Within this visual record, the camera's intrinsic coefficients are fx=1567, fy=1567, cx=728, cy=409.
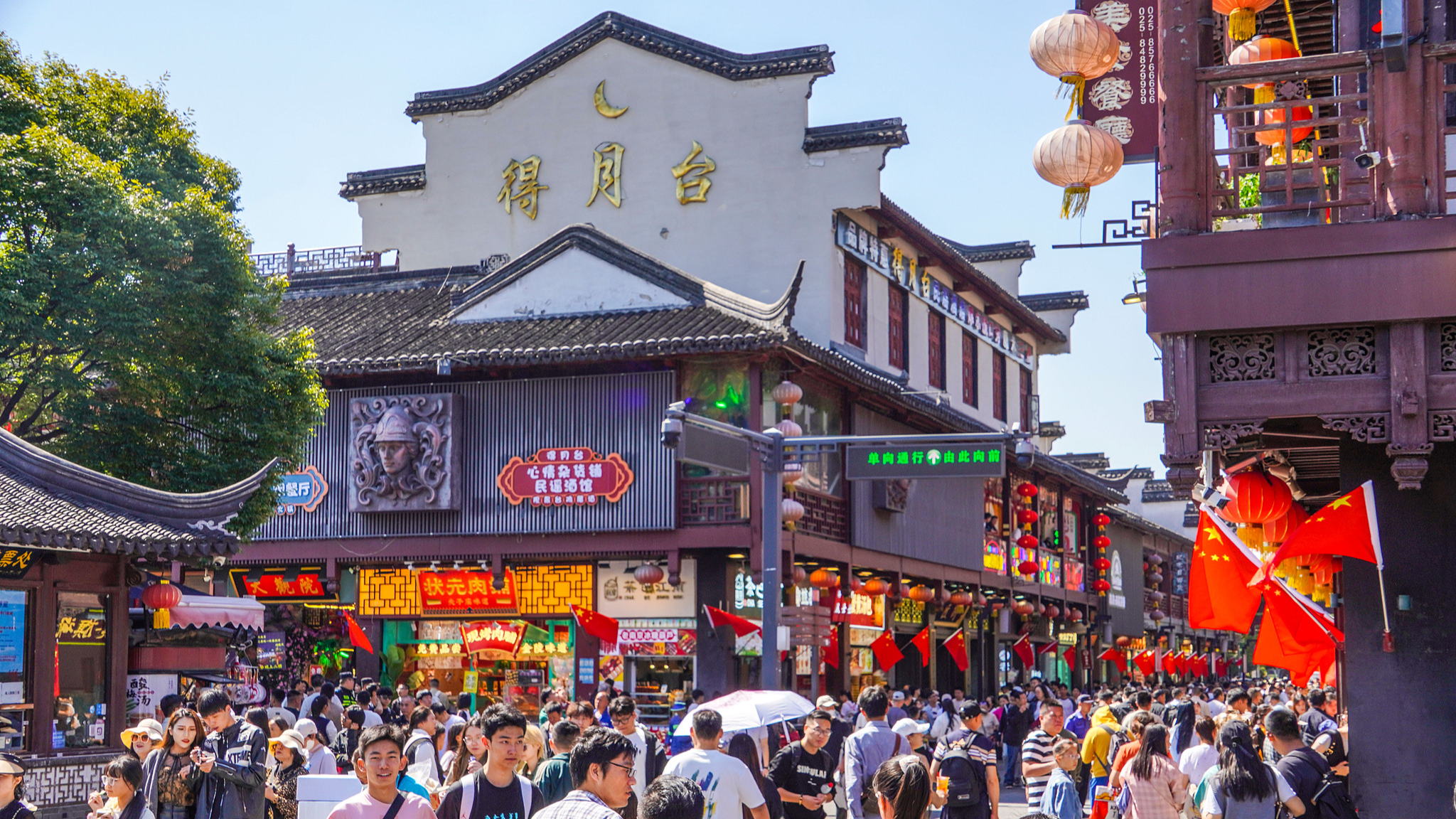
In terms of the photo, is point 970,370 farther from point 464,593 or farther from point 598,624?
point 598,624

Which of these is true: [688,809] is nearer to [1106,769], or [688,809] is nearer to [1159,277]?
[1159,277]

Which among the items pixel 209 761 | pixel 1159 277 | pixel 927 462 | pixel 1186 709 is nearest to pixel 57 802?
pixel 209 761

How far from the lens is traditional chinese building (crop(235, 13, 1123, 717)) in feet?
85.1

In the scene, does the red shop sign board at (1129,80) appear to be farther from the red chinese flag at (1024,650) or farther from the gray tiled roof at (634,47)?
the red chinese flag at (1024,650)

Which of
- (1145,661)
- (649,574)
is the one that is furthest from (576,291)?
(1145,661)

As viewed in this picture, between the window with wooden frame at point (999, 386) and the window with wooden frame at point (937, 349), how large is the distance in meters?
4.26

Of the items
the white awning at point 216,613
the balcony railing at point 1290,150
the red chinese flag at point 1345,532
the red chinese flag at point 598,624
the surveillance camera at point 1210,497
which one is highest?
the balcony railing at point 1290,150

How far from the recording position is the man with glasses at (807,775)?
1148 cm

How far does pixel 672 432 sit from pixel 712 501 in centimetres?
747

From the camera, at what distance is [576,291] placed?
2783 cm

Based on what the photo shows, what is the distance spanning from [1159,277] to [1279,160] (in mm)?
2630

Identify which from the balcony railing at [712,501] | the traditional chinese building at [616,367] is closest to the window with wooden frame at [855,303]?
the traditional chinese building at [616,367]

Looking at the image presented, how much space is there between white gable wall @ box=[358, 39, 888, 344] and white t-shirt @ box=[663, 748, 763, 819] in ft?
66.3

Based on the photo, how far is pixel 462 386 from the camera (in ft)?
89.2
